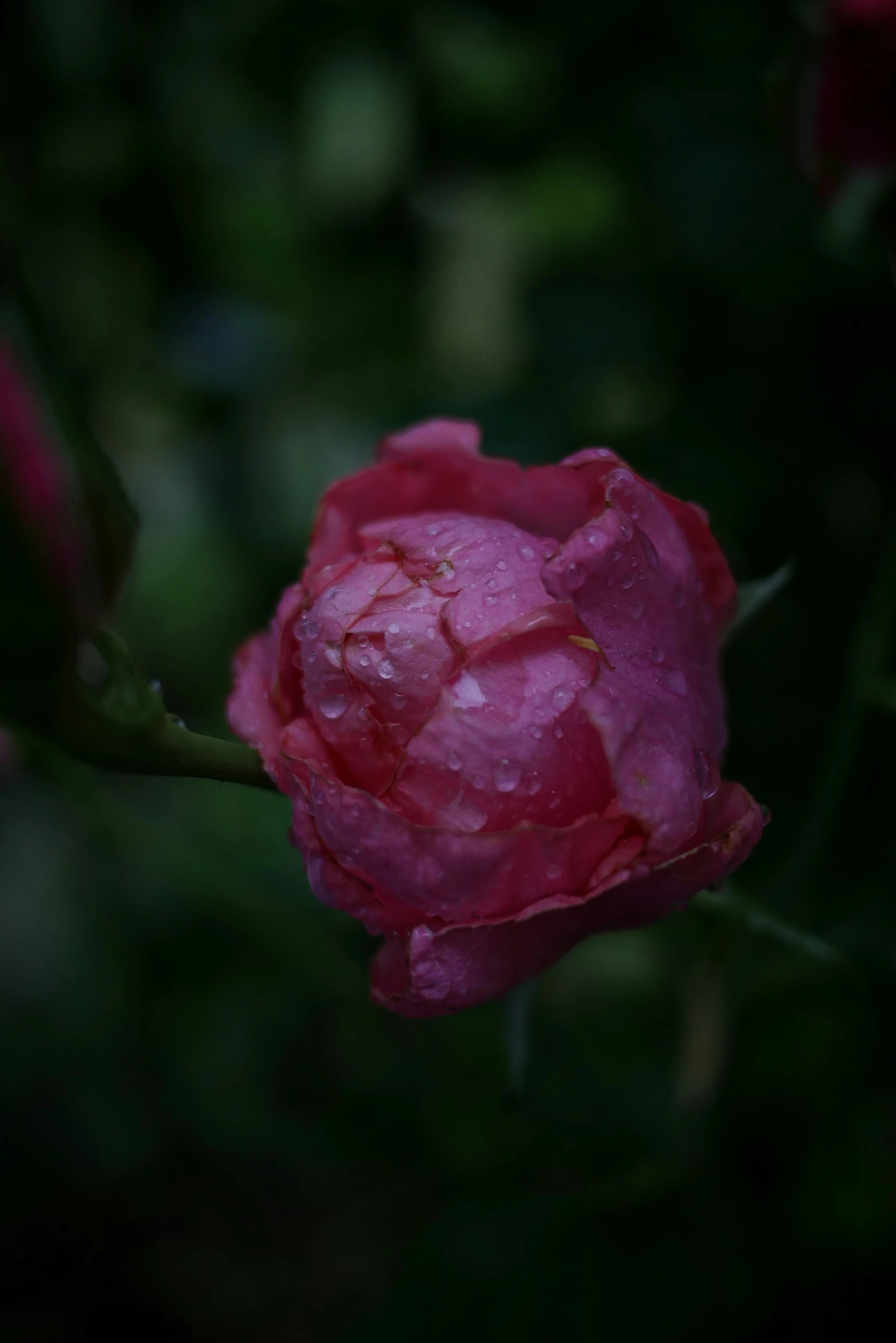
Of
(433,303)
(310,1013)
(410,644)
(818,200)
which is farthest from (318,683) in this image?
(433,303)

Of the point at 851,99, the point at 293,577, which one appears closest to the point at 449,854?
the point at 851,99

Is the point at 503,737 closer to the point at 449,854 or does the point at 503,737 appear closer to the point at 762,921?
the point at 449,854

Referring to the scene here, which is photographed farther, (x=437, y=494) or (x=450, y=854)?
(x=437, y=494)

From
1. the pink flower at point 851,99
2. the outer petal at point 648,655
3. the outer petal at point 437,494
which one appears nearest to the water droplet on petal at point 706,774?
the outer petal at point 648,655

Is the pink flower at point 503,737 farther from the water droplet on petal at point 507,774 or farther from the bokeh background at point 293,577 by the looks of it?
the bokeh background at point 293,577

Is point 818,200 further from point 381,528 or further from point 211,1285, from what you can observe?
point 211,1285

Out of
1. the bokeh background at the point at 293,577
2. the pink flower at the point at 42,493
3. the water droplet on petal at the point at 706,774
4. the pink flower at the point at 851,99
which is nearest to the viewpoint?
the pink flower at the point at 42,493
